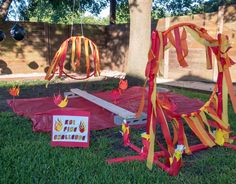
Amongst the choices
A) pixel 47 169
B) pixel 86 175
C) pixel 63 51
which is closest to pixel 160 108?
pixel 86 175

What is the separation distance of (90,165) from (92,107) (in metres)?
2.66

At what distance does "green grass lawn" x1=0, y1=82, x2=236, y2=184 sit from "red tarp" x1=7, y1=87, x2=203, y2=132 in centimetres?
46

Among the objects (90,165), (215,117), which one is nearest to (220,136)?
(215,117)

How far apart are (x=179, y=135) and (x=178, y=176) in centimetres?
64

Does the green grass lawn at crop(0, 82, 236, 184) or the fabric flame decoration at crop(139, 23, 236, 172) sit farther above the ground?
the fabric flame decoration at crop(139, 23, 236, 172)

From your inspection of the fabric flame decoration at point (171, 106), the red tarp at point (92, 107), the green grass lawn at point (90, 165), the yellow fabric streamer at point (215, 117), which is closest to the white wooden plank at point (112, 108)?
the red tarp at point (92, 107)

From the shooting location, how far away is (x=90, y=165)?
10.8 ft

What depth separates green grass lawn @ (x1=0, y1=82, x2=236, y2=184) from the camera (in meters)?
3.01

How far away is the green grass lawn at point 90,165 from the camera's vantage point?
3.01 metres

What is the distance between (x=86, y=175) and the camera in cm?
306

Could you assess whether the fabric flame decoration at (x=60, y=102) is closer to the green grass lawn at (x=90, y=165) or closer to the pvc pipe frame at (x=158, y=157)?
the green grass lawn at (x=90, y=165)

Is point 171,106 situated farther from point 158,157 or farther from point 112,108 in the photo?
point 112,108

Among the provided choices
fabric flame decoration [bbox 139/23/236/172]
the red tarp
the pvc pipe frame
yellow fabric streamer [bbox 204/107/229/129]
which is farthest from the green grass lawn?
the red tarp

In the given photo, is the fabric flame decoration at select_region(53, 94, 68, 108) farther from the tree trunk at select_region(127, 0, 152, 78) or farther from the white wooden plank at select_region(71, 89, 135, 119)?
the tree trunk at select_region(127, 0, 152, 78)
